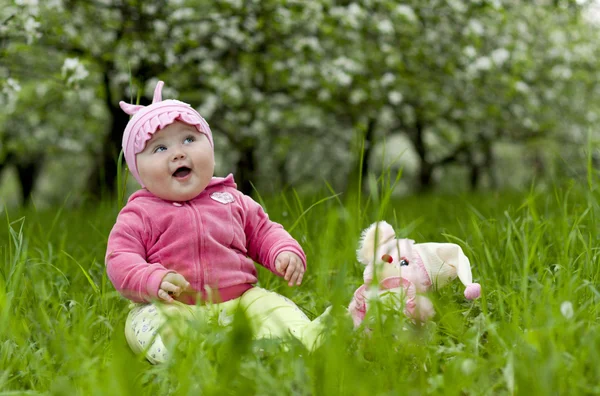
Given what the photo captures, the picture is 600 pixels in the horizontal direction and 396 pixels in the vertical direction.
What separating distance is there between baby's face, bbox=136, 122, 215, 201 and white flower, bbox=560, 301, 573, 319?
1240 millimetres

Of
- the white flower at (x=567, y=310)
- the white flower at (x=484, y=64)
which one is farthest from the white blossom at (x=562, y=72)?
the white flower at (x=567, y=310)

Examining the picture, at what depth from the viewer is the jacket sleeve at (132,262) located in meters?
2.04

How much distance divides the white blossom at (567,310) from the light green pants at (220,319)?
0.65m

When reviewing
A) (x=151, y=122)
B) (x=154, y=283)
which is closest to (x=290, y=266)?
(x=154, y=283)

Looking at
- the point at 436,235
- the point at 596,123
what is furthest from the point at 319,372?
the point at 596,123

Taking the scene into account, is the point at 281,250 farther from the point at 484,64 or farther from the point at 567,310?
the point at 484,64

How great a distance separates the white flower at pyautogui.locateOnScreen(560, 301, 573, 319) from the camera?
1673 mm

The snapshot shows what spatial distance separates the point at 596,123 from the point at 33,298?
37.6 ft

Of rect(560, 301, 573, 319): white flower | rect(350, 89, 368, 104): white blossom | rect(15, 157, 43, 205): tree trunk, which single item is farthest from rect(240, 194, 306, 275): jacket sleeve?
rect(15, 157, 43, 205): tree trunk

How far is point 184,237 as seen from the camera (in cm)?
223

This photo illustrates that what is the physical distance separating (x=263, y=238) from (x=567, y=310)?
1.12 meters

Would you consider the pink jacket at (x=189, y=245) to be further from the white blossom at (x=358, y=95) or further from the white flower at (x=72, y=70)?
the white blossom at (x=358, y=95)

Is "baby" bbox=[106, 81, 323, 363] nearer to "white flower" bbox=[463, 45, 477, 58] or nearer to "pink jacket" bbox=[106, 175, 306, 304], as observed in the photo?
"pink jacket" bbox=[106, 175, 306, 304]

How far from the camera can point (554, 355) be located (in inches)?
54.9
